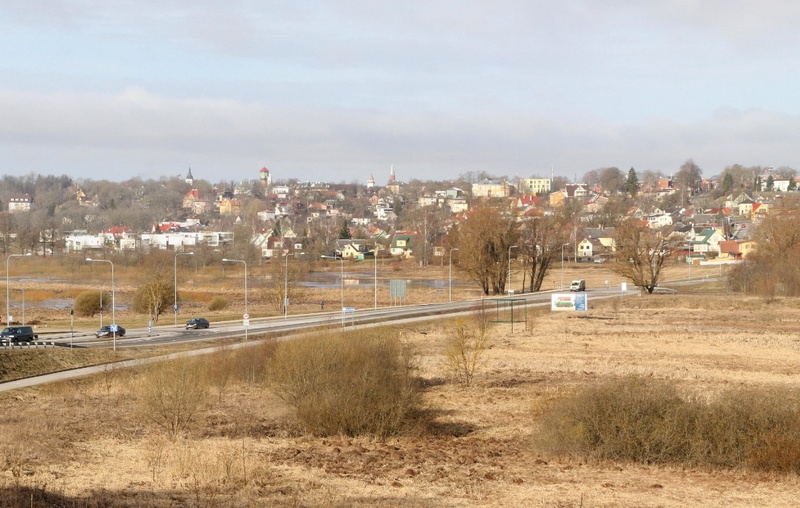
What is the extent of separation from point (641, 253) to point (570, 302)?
25.5 meters

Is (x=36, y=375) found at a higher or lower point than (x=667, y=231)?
lower

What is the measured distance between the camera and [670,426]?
Answer: 2556cm

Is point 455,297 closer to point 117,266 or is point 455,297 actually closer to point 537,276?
point 537,276

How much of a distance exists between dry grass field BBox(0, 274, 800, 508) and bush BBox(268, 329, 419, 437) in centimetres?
70

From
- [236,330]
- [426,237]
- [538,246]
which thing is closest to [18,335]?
[236,330]

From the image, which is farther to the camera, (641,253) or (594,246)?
(594,246)

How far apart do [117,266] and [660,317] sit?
93299 millimetres

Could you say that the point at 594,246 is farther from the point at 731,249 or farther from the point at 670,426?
the point at 670,426

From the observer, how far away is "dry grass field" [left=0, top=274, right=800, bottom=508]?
2159 centimetres

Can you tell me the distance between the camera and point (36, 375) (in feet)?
149

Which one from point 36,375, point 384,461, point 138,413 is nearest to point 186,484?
point 384,461

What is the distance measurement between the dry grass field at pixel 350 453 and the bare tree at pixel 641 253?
167 ft

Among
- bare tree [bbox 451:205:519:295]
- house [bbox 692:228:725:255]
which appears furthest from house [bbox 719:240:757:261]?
bare tree [bbox 451:205:519:295]

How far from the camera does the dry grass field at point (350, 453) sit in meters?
21.6
